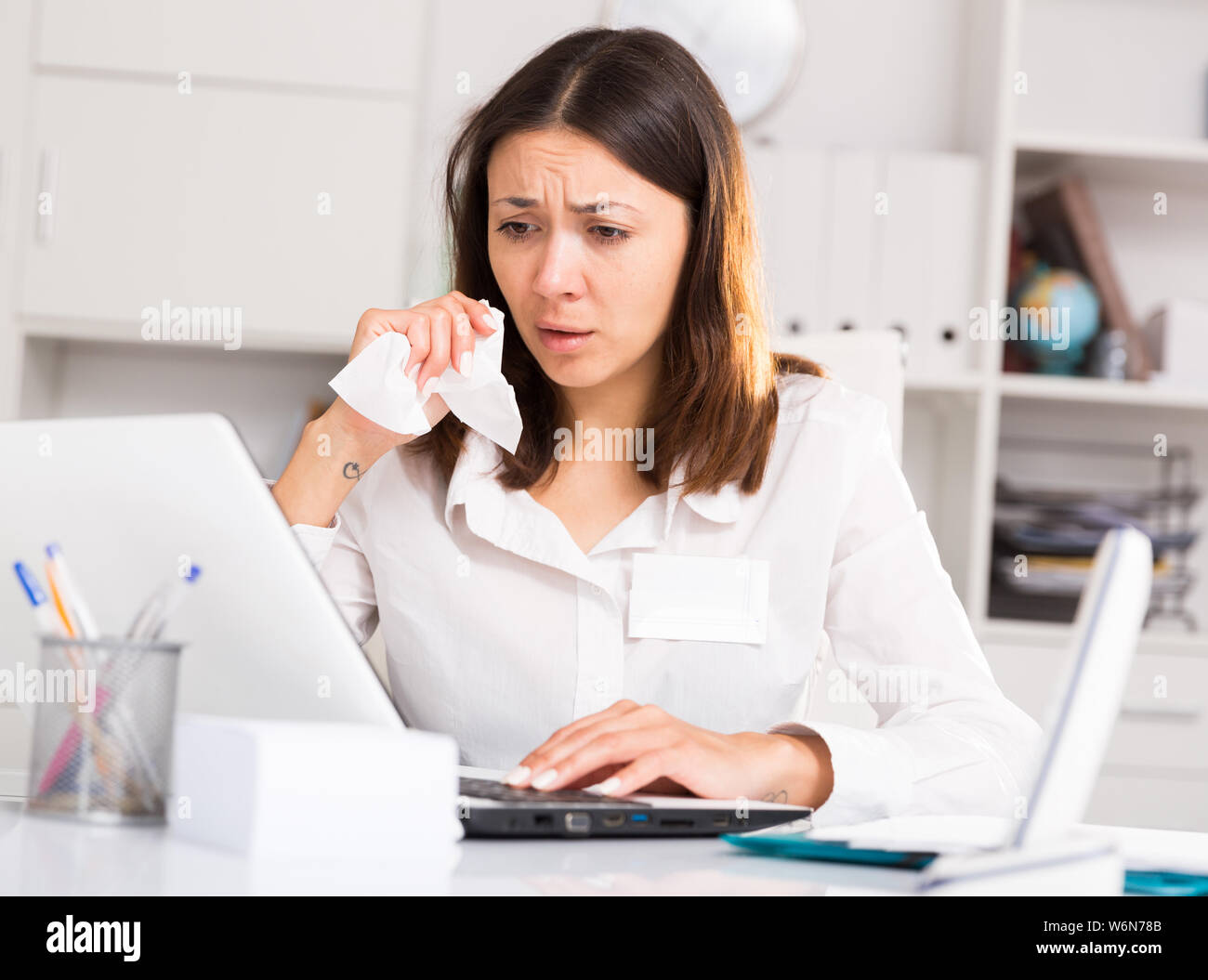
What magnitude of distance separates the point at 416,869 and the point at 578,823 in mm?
146

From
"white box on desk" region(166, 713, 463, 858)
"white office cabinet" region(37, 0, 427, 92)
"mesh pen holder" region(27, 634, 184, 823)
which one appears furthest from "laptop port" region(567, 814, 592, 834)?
"white office cabinet" region(37, 0, 427, 92)

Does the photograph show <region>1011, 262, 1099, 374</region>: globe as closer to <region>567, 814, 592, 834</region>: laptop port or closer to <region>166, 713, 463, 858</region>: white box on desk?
<region>567, 814, 592, 834</region>: laptop port

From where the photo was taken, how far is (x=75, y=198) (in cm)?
247

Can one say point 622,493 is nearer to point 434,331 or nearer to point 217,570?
point 434,331

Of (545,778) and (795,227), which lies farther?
(795,227)

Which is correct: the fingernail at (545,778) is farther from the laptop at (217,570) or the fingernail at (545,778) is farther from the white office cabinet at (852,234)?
the white office cabinet at (852,234)

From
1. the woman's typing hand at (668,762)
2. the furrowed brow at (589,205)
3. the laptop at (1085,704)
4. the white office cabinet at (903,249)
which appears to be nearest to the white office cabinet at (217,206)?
the white office cabinet at (903,249)

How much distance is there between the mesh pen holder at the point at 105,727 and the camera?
629 mm

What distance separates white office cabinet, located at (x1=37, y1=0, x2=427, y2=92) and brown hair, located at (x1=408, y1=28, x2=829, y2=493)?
3.74 ft

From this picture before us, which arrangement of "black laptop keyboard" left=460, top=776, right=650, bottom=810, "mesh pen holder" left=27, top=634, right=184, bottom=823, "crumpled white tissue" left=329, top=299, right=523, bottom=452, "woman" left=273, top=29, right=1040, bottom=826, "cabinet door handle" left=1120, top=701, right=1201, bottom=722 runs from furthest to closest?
"cabinet door handle" left=1120, top=701, right=1201, bottom=722 → "woman" left=273, top=29, right=1040, bottom=826 → "crumpled white tissue" left=329, top=299, right=523, bottom=452 → "black laptop keyboard" left=460, top=776, right=650, bottom=810 → "mesh pen holder" left=27, top=634, right=184, bottom=823

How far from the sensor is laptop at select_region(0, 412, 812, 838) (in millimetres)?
635

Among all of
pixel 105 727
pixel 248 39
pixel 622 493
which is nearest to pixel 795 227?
pixel 248 39

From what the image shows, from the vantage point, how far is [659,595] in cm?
129

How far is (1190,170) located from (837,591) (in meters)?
1.80
